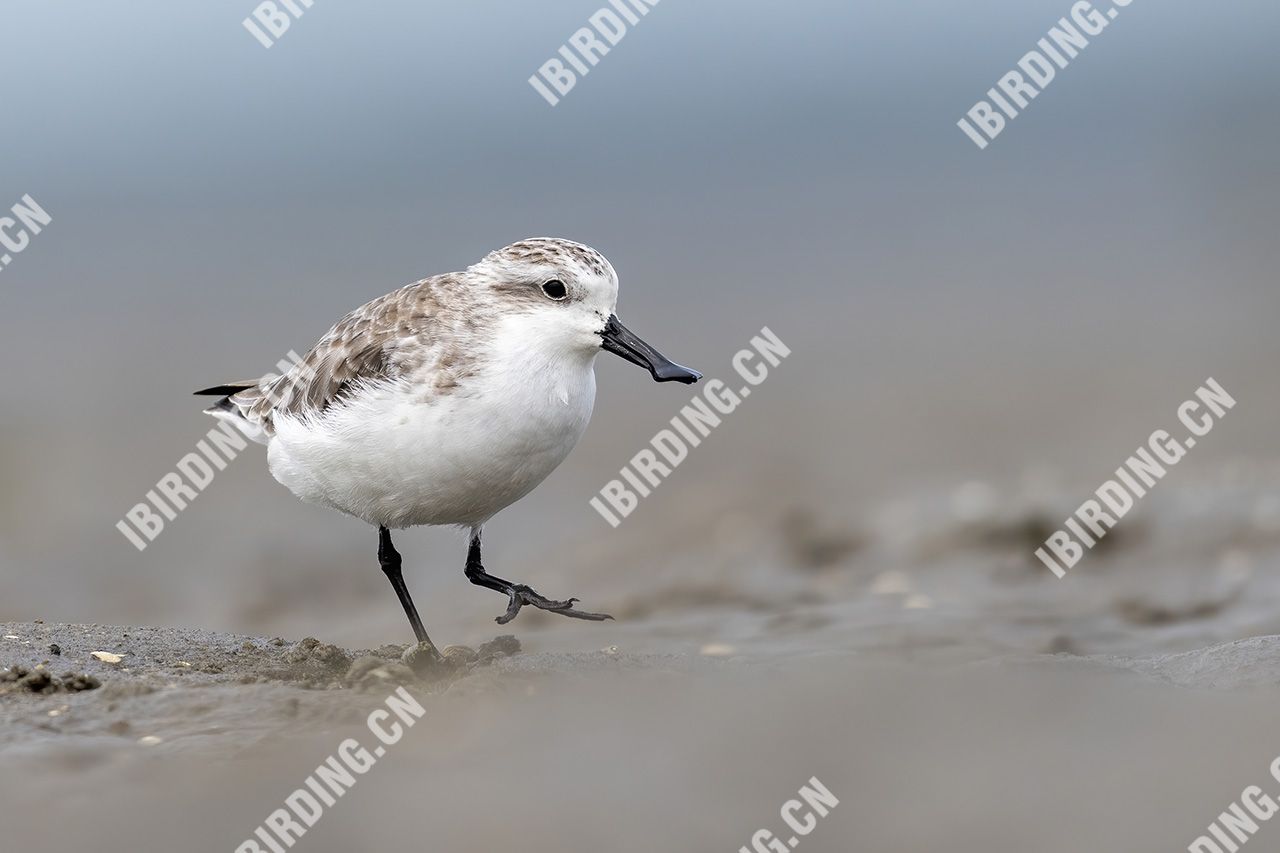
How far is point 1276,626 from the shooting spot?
333 inches

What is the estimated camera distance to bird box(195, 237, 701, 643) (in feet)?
21.0

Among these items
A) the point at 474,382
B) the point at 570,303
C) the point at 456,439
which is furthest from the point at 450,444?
the point at 570,303

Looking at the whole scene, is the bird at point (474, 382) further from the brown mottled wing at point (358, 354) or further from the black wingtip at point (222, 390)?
the black wingtip at point (222, 390)

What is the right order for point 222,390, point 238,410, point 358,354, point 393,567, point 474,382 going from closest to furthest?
point 474,382
point 358,354
point 393,567
point 238,410
point 222,390

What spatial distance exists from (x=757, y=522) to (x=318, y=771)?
6.85 metres

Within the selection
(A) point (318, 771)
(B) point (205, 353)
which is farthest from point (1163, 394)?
(B) point (205, 353)

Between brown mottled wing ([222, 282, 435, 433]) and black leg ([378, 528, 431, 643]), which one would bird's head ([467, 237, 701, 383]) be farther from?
black leg ([378, 528, 431, 643])

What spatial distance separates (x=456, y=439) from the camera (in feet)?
21.0

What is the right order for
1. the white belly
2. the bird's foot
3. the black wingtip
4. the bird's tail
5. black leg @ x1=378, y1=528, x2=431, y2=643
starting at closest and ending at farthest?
1. the white belly
2. the bird's foot
3. black leg @ x1=378, y1=528, x2=431, y2=643
4. the bird's tail
5. the black wingtip

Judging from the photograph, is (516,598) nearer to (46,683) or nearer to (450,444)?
(450,444)

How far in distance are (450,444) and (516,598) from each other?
3.94 feet

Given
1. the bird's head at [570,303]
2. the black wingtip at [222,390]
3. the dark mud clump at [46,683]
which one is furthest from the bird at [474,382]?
the black wingtip at [222,390]

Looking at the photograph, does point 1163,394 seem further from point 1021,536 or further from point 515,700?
point 515,700

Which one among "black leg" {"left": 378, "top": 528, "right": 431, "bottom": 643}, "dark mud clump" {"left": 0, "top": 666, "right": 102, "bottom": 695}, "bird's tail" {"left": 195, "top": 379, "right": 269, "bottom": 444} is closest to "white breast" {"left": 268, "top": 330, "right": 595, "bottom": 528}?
"black leg" {"left": 378, "top": 528, "right": 431, "bottom": 643}
